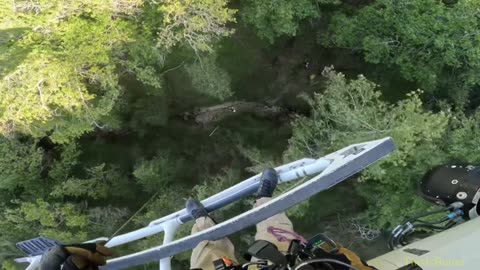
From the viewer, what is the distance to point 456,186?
11.8ft

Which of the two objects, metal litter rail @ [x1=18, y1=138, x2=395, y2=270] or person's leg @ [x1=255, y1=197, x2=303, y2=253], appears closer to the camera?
metal litter rail @ [x1=18, y1=138, x2=395, y2=270]

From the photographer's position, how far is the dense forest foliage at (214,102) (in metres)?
6.09

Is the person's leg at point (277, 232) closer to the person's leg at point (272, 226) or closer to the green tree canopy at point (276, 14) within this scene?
the person's leg at point (272, 226)

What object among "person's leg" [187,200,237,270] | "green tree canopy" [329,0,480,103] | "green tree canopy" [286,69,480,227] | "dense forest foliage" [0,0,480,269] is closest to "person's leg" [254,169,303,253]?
"person's leg" [187,200,237,270]

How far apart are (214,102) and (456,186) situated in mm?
5099

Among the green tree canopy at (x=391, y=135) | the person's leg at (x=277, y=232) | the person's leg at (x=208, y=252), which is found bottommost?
the green tree canopy at (x=391, y=135)

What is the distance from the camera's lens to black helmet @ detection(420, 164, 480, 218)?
3.41 m

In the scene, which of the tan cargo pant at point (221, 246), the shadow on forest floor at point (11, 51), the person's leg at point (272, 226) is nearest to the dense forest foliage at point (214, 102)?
the shadow on forest floor at point (11, 51)

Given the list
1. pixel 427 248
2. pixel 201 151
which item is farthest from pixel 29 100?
pixel 427 248

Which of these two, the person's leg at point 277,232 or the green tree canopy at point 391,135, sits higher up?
the person's leg at point 277,232

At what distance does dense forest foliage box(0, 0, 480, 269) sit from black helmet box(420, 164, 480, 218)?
5.99 ft

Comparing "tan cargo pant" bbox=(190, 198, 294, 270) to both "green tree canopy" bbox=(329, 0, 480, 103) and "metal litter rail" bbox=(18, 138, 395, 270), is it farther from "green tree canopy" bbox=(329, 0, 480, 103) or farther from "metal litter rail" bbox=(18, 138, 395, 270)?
"green tree canopy" bbox=(329, 0, 480, 103)

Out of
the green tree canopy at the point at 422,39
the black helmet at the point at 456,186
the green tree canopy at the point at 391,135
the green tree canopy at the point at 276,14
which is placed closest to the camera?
the black helmet at the point at 456,186

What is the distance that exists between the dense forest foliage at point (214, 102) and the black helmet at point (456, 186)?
1.83 m
